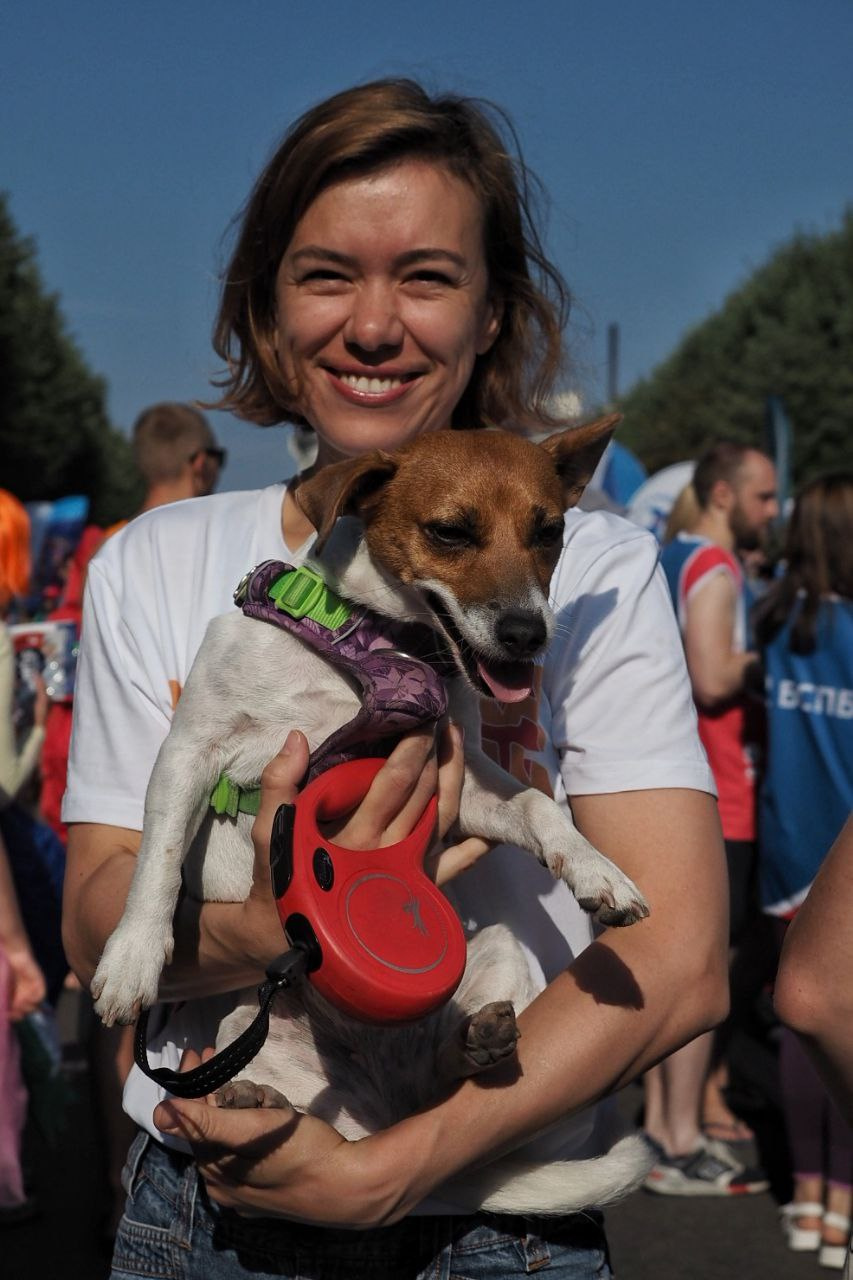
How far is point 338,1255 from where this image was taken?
1814 mm

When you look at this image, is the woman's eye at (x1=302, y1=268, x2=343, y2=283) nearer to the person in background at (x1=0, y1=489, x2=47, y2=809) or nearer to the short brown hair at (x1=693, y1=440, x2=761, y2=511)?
the person in background at (x1=0, y1=489, x2=47, y2=809)

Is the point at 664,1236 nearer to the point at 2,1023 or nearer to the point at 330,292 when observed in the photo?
the point at 2,1023

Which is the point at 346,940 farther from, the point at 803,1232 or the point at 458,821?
the point at 803,1232

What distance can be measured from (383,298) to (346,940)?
1.08m

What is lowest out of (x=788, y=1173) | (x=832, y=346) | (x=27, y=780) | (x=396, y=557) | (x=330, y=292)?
(x=788, y=1173)

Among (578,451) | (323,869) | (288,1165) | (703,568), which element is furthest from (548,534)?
(703,568)

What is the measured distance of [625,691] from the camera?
6.31ft

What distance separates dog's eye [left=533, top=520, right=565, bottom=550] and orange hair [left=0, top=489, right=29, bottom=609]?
3881 mm

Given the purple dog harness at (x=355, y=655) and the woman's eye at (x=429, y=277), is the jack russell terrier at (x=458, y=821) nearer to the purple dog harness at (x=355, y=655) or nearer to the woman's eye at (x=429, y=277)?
the purple dog harness at (x=355, y=655)

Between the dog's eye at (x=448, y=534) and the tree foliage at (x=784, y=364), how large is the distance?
37.9m

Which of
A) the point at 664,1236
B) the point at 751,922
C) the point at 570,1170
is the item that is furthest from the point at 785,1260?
the point at 570,1170

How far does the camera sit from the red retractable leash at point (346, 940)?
5.46 ft

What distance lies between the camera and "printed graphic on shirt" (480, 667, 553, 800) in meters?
2.14

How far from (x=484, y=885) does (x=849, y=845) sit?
827 millimetres
